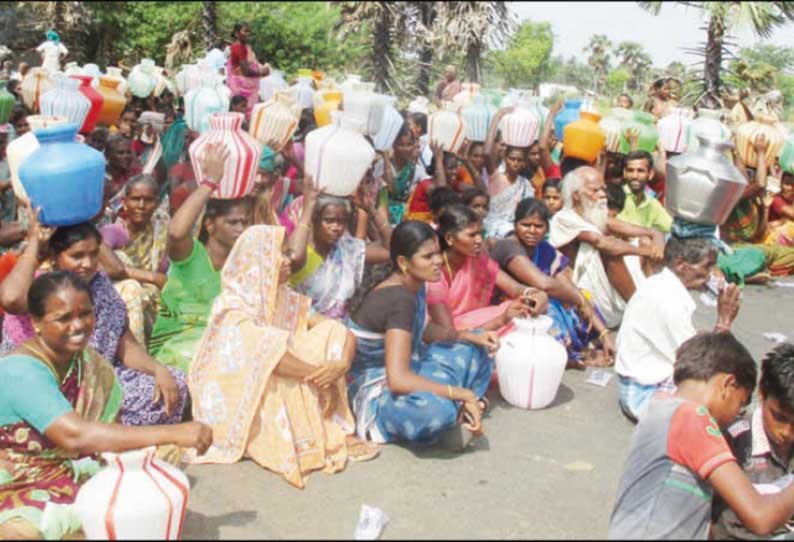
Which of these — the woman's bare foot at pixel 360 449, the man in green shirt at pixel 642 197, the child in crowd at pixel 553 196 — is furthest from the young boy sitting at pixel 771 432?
the man in green shirt at pixel 642 197

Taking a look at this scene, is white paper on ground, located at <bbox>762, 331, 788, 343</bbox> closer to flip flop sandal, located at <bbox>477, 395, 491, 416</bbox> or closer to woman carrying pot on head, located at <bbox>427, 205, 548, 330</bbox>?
woman carrying pot on head, located at <bbox>427, 205, 548, 330</bbox>

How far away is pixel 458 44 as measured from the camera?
585 inches

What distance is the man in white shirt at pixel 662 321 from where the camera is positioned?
3707 mm

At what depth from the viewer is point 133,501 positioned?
221 cm

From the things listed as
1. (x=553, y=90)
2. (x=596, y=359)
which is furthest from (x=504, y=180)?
(x=553, y=90)

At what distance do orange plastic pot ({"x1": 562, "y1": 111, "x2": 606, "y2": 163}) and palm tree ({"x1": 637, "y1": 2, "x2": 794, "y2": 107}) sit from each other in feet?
11.7

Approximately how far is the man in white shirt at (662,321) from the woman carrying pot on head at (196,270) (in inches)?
71.8

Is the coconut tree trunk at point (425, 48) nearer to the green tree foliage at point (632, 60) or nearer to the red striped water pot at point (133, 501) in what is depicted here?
the red striped water pot at point (133, 501)

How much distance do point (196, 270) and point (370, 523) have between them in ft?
4.90

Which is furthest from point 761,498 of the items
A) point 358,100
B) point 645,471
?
point 358,100

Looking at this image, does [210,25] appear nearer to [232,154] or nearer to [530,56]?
[232,154]

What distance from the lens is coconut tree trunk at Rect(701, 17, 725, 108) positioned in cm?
958

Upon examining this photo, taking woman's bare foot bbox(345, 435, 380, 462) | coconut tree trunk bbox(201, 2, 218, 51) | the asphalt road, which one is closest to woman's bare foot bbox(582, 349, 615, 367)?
the asphalt road

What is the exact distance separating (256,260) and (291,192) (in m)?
2.08
